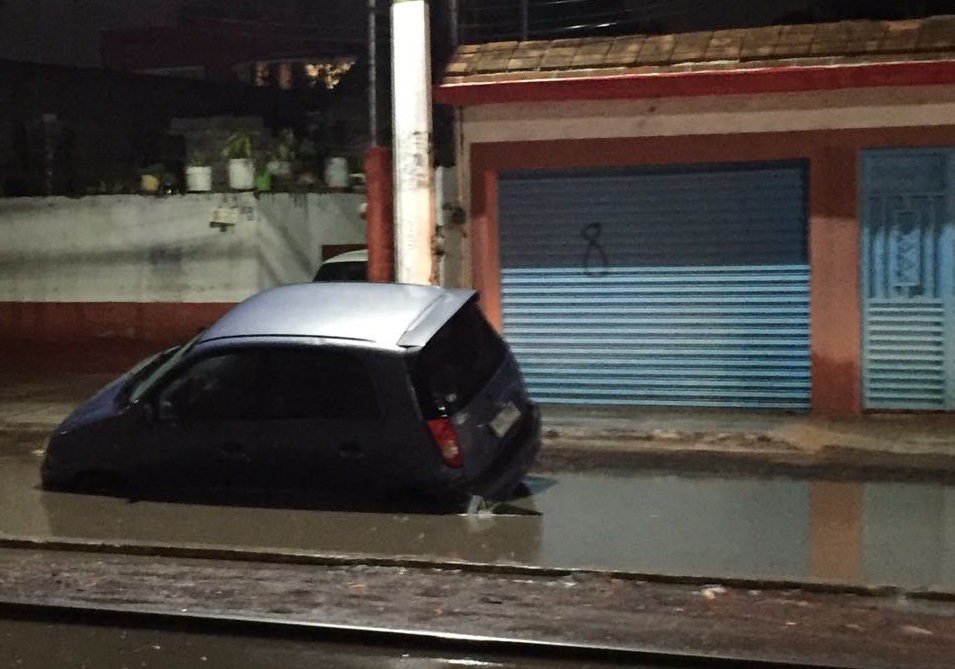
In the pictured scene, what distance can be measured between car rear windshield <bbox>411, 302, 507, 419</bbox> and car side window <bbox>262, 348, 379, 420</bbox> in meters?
0.35

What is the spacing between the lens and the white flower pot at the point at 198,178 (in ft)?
45.6

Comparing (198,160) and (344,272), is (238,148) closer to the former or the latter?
(198,160)

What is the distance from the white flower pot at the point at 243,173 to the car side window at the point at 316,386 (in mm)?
6401

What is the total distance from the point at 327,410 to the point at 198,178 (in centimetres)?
713

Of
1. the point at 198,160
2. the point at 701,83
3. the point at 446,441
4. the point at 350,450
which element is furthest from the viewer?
the point at 198,160

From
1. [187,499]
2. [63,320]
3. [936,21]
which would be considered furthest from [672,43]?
[63,320]

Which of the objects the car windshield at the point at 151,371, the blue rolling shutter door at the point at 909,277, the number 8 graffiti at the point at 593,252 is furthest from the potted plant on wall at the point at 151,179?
the blue rolling shutter door at the point at 909,277

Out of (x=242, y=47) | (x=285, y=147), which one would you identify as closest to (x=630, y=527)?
(x=285, y=147)

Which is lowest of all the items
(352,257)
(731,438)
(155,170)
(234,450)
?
(731,438)

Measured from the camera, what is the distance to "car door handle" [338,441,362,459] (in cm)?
754

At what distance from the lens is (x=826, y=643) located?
5.33 metres

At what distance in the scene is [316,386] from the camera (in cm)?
761

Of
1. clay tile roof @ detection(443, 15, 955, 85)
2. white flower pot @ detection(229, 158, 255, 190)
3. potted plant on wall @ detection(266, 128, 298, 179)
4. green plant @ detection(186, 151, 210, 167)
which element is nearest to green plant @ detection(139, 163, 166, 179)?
green plant @ detection(186, 151, 210, 167)

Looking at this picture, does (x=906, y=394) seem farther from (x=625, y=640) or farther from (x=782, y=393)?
(x=625, y=640)
